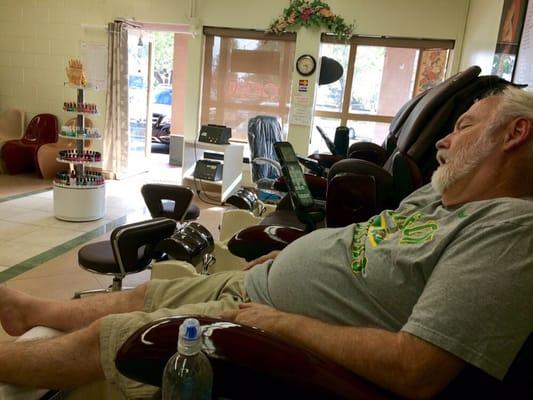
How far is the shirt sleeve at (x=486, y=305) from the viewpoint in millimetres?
766

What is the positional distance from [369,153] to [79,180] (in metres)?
2.42

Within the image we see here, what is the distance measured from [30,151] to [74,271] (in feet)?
11.4

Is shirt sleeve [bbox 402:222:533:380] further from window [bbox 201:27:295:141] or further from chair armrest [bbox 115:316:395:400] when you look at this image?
window [bbox 201:27:295:141]

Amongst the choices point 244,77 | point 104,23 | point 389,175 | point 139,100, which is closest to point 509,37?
point 389,175

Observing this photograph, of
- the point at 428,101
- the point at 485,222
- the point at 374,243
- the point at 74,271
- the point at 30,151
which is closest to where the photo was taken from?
the point at 485,222

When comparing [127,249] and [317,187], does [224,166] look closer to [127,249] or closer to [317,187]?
[317,187]

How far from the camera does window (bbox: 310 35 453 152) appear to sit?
5.07m

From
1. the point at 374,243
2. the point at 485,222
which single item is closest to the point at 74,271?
the point at 374,243

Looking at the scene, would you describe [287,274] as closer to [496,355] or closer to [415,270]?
[415,270]

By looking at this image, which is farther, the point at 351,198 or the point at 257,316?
the point at 351,198

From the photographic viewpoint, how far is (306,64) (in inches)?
201

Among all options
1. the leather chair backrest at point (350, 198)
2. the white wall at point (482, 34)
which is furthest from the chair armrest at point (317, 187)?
the white wall at point (482, 34)

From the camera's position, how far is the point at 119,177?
577 centimetres

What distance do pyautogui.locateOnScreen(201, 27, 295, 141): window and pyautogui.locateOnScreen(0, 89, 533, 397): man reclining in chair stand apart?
4332 mm
